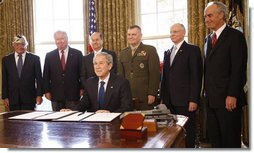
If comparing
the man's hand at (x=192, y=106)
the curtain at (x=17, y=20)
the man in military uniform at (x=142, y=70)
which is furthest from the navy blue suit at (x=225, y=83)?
the curtain at (x=17, y=20)

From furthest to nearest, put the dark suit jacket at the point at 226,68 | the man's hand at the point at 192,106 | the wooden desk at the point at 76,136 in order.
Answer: the man's hand at the point at 192,106 → the dark suit jacket at the point at 226,68 → the wooden desk at the point at 76,136

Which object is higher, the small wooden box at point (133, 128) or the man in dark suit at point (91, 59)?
the man in dark suit at point (91, 59)

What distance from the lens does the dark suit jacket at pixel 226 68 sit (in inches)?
74.2

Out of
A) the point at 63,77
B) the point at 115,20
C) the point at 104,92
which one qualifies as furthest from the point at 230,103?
the point at 115,20

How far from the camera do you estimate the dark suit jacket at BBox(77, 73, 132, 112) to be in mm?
2172

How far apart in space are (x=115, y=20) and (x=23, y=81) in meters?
1.52

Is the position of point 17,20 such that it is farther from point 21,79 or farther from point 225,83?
point 225,83

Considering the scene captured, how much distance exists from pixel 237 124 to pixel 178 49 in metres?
0.81

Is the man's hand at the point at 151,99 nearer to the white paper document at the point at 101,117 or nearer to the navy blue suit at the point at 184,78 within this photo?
the navy blue suit at the point at 184,78

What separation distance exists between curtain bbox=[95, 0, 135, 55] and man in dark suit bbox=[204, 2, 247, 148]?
1971 millimetres

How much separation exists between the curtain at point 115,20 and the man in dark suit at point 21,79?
121 centimetres

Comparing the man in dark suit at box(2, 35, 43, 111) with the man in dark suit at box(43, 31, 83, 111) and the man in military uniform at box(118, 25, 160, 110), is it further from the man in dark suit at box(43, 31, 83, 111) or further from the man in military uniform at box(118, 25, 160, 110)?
the man in military uniform at box(118, 25, 160, 110)

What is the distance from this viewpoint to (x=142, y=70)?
283cm

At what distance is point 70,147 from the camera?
1250 millimetres
